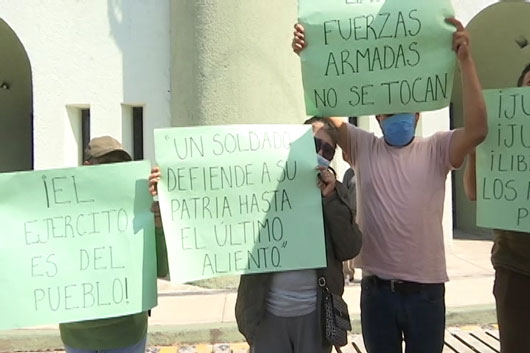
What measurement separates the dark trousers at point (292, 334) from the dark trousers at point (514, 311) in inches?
36.3

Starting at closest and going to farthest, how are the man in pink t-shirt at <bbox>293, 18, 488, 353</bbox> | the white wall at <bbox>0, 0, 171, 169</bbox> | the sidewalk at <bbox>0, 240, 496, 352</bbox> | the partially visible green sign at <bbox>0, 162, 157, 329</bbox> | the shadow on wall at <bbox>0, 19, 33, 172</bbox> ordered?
the partially visible green sign at <bbox>0, 162, 157, 329</bbox> → the man in pink t-shirt at <bbox>293, 18, 488, 353</bbox> → the sidewalk at <bbox>0, 240, 496, 352</bbox> → the white wall at <bbox>0, 0, 171, 169</bbox> → the shadow on wall at <bbox>0, 19, 33, 172</bbox>

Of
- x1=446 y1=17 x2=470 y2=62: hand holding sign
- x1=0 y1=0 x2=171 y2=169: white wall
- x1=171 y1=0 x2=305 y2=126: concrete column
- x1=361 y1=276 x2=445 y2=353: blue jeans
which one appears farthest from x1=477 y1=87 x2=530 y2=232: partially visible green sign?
x1=0 y1=0 x2=171 y2=169: white wall

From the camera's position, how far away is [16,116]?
11.9m

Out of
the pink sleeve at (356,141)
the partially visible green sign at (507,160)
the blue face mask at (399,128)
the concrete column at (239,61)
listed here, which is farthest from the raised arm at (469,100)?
the concrete column at (239,61)

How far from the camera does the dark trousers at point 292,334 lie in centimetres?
253

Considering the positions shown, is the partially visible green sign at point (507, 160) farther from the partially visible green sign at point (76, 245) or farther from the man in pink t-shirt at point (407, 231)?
the partially visible green sign at point (76, 245)

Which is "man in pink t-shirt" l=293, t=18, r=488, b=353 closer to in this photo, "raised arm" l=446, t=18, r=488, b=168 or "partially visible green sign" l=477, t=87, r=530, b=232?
"raised arm" l=446, t=18, r=488, b=168

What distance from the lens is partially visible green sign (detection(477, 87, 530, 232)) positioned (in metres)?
2.52

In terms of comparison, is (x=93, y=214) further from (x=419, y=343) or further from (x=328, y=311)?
(x=419, y=343)

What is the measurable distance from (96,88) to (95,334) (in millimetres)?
5942

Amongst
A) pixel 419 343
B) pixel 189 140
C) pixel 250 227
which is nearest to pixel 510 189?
→ pixel 419 343

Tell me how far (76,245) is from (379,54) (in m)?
1.66

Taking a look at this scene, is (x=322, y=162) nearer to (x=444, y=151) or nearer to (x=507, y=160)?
(x=444, y=151)

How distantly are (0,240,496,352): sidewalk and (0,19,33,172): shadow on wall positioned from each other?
6223 mm
